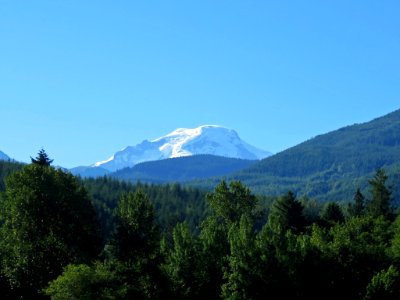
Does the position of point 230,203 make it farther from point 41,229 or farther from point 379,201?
point 379,201

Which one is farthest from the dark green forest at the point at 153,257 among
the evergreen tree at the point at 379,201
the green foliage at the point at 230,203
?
the evergreen tree at the point at 379,201

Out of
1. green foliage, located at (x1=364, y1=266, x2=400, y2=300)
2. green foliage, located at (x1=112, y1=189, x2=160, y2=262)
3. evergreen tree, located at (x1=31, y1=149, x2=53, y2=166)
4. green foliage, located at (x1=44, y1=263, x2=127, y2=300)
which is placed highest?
evergreen tree, located at (x1=31, y1=149, x2=53, y2=166)

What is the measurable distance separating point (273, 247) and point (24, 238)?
2470cm

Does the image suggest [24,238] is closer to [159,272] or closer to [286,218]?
[159,272]

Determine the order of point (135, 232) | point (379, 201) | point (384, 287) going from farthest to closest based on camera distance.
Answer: point (379, 201), point (135, 232), point (384, 287)

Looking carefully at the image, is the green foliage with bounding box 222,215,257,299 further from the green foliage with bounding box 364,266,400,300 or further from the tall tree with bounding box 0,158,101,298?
the tall tree with bounding box 0,158,101,298

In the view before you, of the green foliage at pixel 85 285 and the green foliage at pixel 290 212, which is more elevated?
the green foliage at pixel 290 212

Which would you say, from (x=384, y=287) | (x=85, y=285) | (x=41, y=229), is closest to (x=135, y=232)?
(x=41, y=229)

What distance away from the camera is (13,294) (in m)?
73.7

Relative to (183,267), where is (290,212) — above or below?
above

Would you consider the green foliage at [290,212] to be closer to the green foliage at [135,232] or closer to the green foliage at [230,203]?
the green foliage at [230,203]

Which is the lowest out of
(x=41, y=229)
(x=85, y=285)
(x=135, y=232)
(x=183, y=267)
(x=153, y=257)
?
(x=85, y=285)

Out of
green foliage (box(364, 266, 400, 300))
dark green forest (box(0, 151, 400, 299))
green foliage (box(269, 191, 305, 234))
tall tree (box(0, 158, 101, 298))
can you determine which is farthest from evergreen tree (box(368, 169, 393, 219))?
tall tree (box(0, 158, 101, 298))

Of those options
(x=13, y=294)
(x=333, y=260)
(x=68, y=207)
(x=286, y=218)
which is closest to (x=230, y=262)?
(x=333, y=260)
